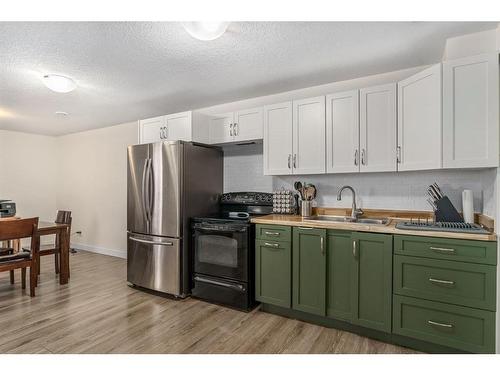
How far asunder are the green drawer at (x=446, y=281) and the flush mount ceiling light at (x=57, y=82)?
11.3 ft

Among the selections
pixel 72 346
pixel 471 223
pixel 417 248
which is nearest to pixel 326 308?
pixel 417 248

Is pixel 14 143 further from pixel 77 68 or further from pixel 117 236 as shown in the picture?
pixel 77 68

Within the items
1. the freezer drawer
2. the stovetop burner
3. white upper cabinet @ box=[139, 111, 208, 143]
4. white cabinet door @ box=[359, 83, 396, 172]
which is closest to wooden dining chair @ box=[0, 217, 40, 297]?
the freezer drawer

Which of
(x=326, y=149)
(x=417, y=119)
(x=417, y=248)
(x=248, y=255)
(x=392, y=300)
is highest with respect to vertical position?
(x=417, y=119)

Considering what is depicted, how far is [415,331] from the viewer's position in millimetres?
2037

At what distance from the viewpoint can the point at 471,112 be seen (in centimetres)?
197

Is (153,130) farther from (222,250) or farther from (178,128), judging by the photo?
(222,250)

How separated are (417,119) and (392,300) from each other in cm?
143

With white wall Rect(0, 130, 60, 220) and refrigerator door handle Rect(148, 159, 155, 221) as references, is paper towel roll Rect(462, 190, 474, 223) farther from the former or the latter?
white wall Rect(0, 130, 60, 220)

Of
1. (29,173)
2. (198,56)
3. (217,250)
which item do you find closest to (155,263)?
(217,250)

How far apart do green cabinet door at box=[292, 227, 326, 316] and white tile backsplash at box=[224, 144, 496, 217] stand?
70 centimetres

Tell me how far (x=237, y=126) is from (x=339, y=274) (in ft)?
6.43

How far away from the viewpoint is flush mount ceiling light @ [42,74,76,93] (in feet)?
9.08

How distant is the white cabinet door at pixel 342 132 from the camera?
8.44 feet
